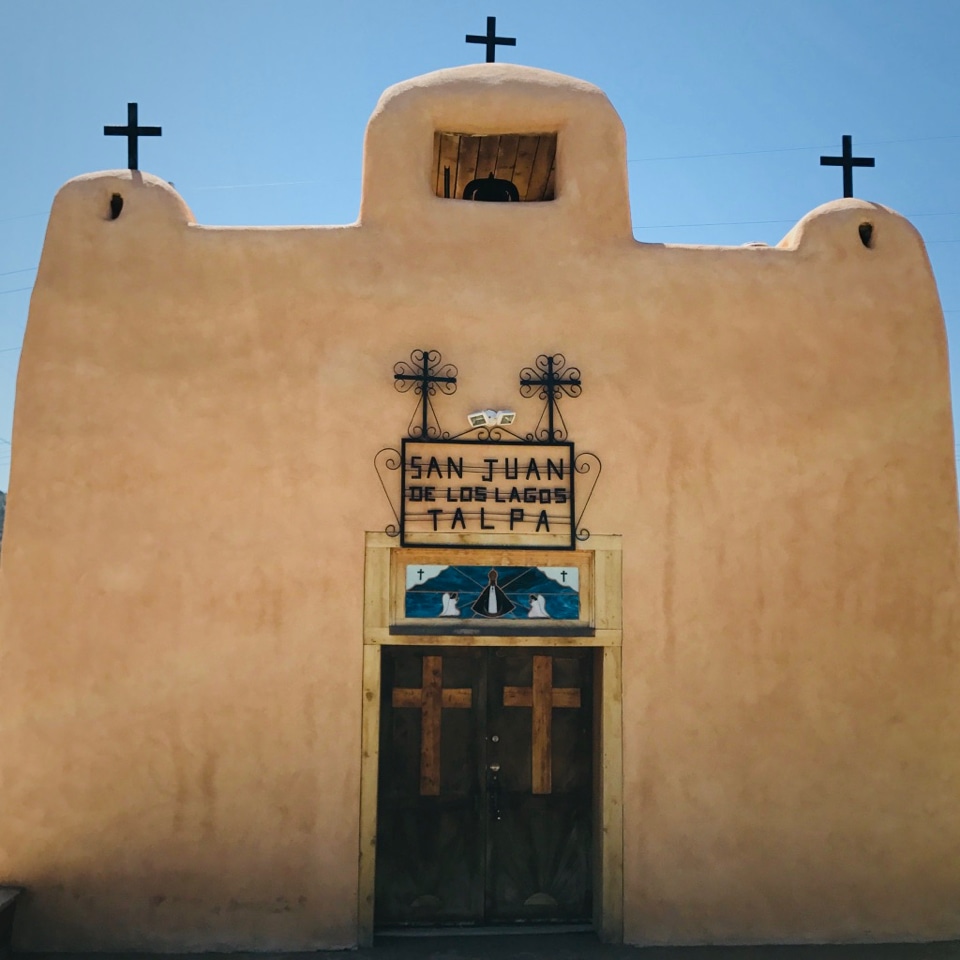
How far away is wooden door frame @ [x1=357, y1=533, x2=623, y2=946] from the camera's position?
607cm

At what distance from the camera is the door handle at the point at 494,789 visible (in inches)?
252

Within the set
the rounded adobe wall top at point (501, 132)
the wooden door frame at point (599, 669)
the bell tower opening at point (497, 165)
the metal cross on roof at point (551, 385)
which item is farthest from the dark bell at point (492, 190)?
the wooden door frame at point (599, 669)

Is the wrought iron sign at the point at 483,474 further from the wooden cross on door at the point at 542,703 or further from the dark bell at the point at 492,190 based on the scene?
the dark bell at the point at 492,190

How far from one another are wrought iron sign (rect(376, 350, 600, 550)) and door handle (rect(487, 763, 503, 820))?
1570 millimetres

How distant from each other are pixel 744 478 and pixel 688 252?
5.48 feet

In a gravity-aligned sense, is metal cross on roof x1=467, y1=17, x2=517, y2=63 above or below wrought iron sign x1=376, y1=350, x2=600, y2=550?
above

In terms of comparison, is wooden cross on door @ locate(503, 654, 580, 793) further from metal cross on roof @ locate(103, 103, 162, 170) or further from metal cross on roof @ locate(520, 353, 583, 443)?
metal cross on roof @ locate(103, 103, 162, 170)

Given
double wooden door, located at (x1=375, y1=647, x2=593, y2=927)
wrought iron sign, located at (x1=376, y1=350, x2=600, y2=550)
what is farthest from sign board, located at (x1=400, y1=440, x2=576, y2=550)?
double wooden door, located at (x1=375, y1=647, x2=593, y2=927)

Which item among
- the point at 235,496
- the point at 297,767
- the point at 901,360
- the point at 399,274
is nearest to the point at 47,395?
the point at 235,496

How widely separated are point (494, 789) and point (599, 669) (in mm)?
1097

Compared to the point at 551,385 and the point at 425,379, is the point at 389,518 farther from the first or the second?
the point at 551,385

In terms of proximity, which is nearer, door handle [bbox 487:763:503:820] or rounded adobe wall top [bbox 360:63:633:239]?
door handle [bbox 487:763:503:820]

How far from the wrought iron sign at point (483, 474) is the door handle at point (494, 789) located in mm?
1570

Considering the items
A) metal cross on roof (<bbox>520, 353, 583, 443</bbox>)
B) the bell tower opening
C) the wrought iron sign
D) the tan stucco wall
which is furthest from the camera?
the bell tower opening
